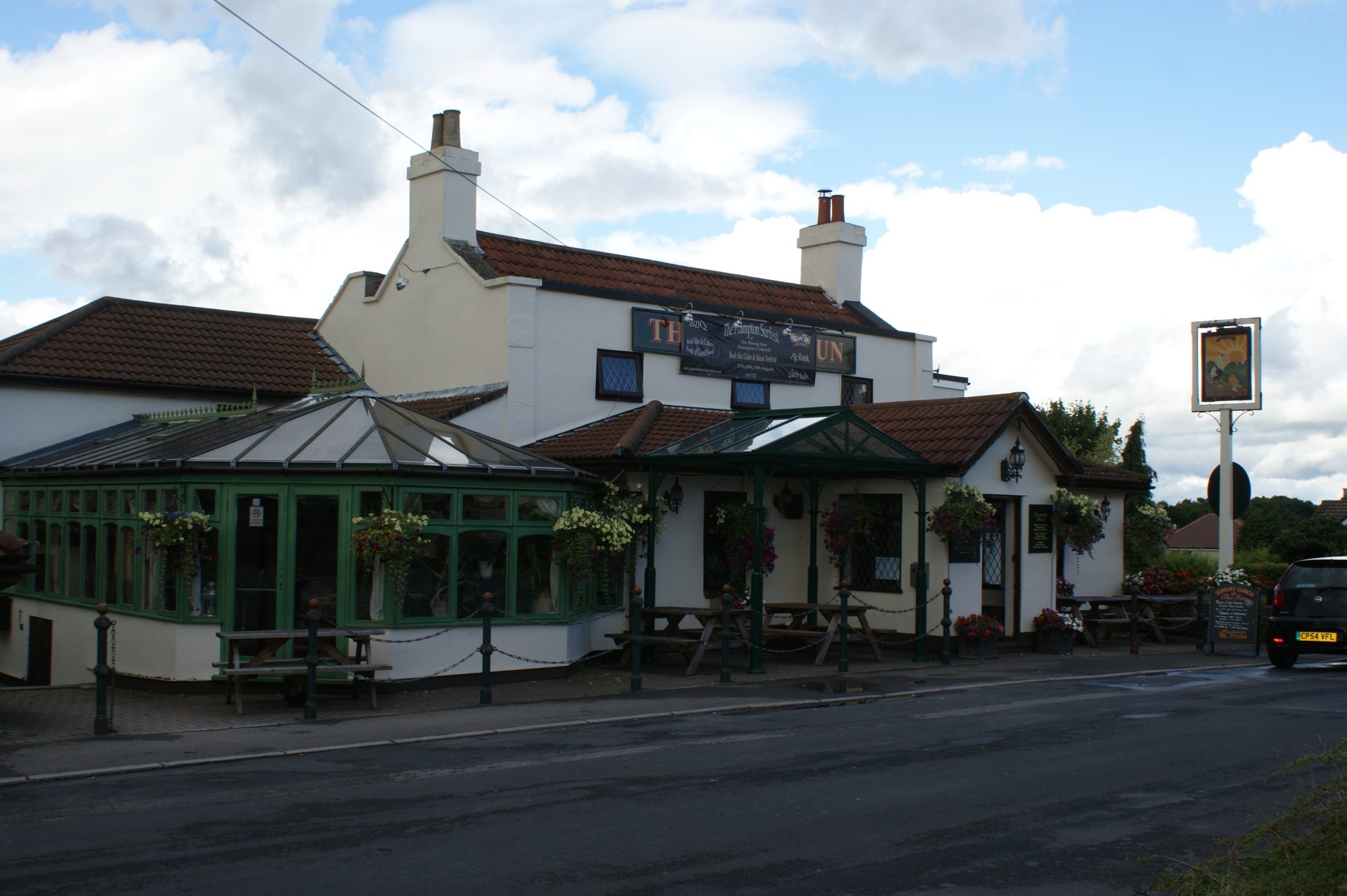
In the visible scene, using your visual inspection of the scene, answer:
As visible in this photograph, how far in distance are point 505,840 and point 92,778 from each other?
420cm

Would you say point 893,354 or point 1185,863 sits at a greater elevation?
point 893,354

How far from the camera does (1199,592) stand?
22.4 meters

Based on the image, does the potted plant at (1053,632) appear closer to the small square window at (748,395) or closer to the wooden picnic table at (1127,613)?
the wooden picnic table at (1127,613)

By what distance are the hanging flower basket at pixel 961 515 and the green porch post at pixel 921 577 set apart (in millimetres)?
298

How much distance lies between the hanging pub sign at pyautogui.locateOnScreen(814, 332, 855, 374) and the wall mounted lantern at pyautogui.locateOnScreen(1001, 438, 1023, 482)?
5429mm

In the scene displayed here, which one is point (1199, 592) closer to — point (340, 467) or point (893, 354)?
point (893, 354)

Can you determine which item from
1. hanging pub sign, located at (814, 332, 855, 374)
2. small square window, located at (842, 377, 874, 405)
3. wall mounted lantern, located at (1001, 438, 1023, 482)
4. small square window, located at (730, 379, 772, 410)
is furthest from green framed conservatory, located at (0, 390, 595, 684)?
small square window, located at (842, 377, 874, 405)

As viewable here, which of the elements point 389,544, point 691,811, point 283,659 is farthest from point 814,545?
point 691,811

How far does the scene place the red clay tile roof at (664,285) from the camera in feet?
73.6

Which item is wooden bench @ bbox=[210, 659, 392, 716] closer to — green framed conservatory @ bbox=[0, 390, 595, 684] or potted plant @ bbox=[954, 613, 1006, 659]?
green framed conservatory @ bbox=[0, 390, 595, 684]

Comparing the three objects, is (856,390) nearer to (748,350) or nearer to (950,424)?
(748,350)

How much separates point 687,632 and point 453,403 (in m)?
5.41

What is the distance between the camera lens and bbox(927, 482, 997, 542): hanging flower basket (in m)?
19.0

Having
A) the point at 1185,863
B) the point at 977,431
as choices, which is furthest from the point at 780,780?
the point at 977,431
